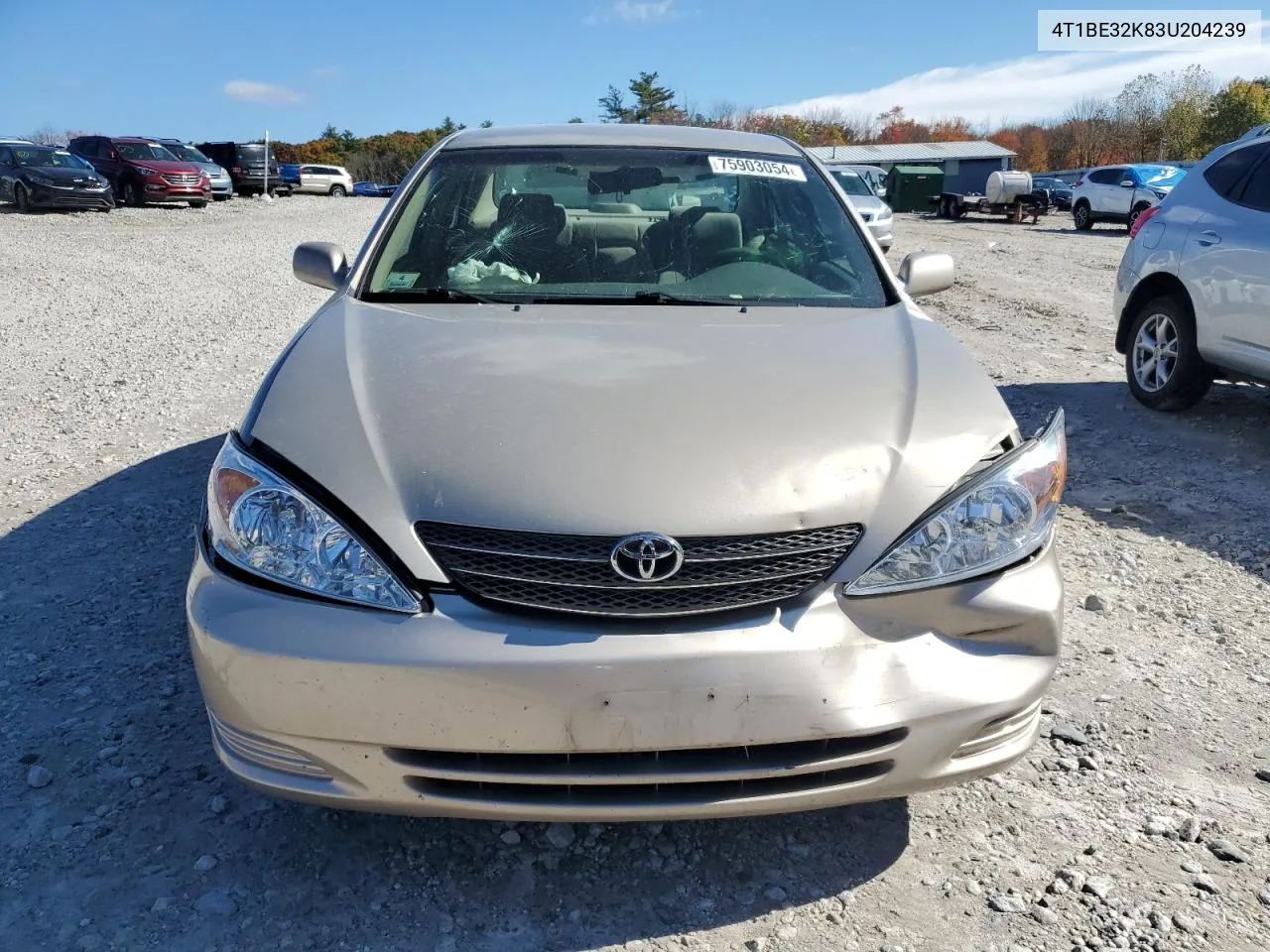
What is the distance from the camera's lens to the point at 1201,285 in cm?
583

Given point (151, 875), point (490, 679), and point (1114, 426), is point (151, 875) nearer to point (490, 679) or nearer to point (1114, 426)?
point (490, 679)

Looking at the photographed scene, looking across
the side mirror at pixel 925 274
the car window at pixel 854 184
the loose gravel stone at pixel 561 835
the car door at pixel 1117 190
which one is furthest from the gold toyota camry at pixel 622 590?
the car door at pixel 1117 190

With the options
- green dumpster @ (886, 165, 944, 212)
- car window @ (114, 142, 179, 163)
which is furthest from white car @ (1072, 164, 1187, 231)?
car window @ (114, 142, 179, 163)

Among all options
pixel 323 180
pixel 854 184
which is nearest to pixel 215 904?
pixel 854 184

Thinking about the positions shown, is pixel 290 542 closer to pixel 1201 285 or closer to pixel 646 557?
pixel 646 557

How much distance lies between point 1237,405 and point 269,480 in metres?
6.33

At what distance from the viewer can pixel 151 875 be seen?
7.25ft

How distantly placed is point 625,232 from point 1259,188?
436 centimetres

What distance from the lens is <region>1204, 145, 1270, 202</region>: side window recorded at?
5891 millimetres

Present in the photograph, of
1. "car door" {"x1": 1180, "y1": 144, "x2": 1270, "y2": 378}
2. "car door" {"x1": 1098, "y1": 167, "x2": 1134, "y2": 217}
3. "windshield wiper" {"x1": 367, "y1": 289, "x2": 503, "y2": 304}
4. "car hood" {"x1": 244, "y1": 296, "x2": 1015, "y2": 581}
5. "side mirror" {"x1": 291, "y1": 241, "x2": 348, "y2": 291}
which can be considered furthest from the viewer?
"car door" {"x1": 1098, "y1": 167, "x2": 1134, "y2": 217}

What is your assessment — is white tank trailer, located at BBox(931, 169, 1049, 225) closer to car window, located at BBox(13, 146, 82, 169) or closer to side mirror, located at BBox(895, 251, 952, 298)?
car window, located at BBox(13, 146, 82, 169)

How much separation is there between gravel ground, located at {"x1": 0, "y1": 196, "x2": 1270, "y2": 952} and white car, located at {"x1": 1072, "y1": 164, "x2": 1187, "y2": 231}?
25519 mm

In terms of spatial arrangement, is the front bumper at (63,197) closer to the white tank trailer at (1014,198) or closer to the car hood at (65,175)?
the car hood at (65,175)

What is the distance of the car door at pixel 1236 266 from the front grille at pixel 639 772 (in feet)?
15.2
